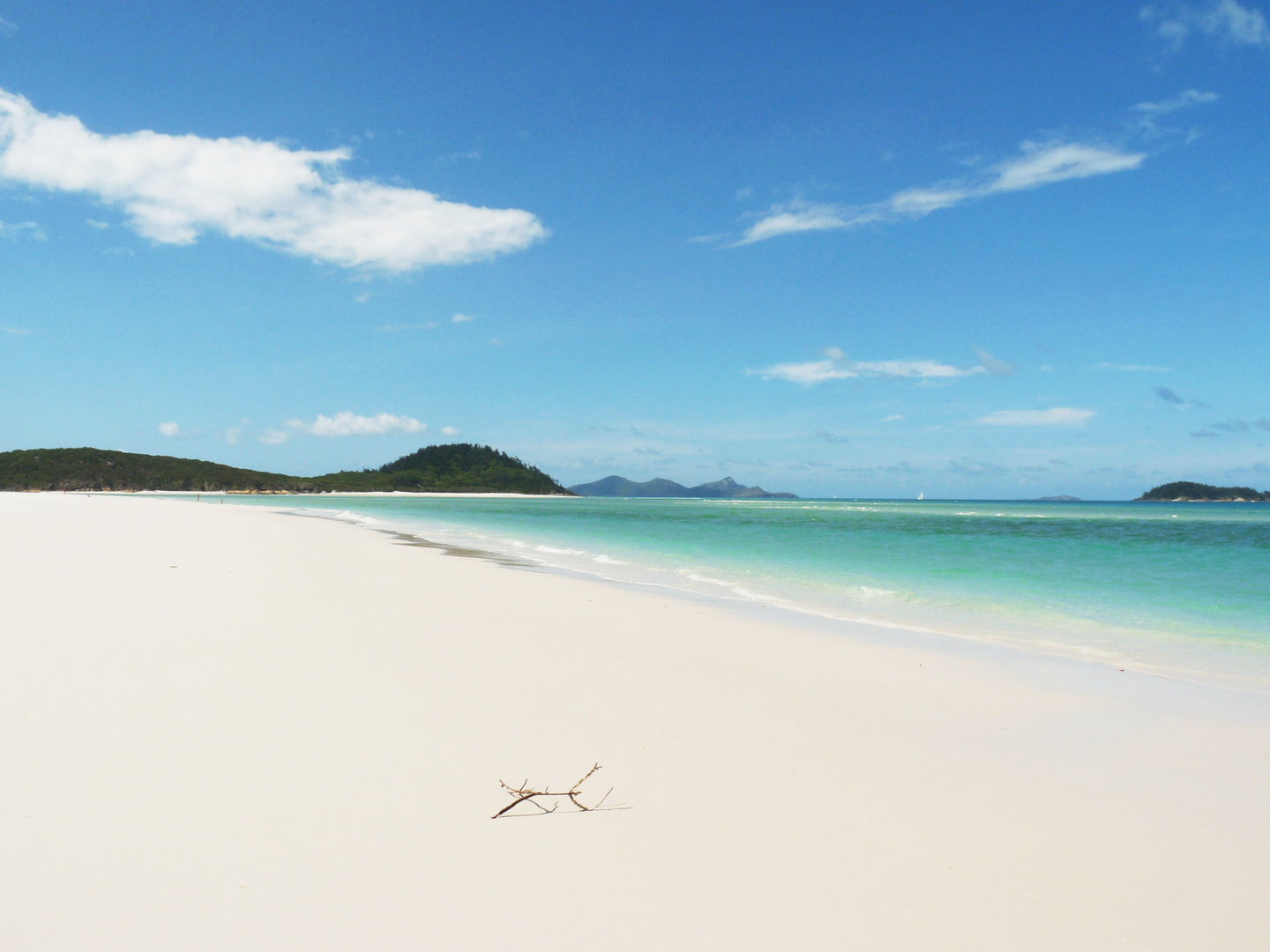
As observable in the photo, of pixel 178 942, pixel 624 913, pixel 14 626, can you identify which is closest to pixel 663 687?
pixel 624 913

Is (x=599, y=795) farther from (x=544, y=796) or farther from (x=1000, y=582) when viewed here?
(x=1000, y=582)

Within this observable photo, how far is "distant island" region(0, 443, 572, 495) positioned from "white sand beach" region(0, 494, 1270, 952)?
436 feet

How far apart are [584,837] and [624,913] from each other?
576mm

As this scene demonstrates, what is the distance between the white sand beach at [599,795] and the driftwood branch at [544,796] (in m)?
0.07

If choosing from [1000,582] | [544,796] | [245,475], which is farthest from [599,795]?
[245,475]

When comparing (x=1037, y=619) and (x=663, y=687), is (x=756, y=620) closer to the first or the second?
(x=663, y=687)

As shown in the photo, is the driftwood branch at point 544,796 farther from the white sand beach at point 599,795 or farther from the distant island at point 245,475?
the distant island at point 245,475

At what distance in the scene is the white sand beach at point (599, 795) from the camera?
8.24 ft

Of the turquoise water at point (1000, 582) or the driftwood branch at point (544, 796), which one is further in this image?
the turquoise water at point (1000, 582)

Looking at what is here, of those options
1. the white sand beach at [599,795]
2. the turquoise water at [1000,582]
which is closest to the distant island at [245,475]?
the turquoise water at [1000,582]

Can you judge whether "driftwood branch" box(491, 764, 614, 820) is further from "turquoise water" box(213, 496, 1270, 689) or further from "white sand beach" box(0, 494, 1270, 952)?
"turquoise water" box(213, 496, 1270, 689)

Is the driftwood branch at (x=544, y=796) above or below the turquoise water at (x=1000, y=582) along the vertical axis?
above

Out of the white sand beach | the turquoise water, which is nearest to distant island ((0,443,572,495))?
the turquoise water

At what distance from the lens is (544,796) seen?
11.3 ft
